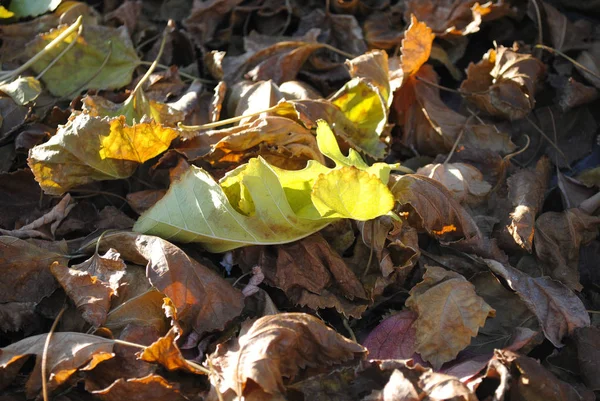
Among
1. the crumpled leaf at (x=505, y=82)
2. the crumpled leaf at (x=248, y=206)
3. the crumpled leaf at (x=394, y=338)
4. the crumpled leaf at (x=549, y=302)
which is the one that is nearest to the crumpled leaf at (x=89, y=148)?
the crumpled leaf at (x=248, y=206)

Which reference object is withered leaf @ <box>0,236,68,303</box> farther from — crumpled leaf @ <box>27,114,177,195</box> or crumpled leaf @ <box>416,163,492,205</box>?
crumpled leaf @ <box>416,163,492,205</box>

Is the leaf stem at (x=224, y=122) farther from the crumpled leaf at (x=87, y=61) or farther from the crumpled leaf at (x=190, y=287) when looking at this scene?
the crumpled leaf at (x=87, y=61)

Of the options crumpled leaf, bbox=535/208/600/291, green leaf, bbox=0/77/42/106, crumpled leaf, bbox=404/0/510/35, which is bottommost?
crumpled leaf, bbox=535/208/600/291

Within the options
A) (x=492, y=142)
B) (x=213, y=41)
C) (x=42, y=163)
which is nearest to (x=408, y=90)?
(x=492, y=142)

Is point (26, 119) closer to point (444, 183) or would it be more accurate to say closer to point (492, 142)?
point (444, 183)

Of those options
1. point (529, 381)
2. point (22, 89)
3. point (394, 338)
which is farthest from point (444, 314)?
point (22, 89)

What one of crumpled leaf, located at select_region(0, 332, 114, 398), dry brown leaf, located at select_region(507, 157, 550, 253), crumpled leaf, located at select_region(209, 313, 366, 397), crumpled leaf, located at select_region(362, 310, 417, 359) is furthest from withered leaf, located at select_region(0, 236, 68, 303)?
dry brown leaf, located at select_region(507, 157, 550, 253)
